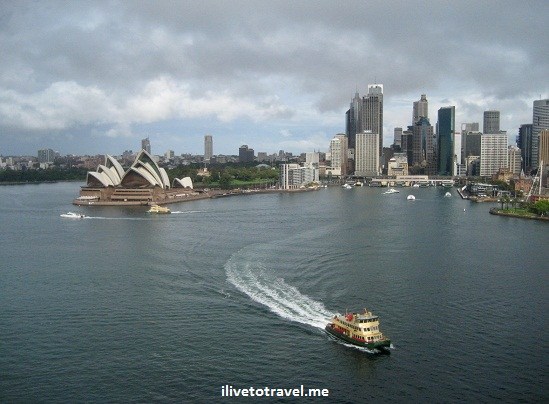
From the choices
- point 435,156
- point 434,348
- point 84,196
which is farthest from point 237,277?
point 435,156

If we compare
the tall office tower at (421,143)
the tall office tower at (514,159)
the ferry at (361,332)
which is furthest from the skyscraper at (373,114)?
the ferry at (361,332)

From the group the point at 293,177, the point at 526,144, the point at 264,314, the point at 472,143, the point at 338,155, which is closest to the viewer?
the point at 264,314

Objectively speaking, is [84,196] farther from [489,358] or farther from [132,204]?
[489,358]

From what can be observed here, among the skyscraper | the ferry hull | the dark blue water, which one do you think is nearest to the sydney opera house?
the dark blue water

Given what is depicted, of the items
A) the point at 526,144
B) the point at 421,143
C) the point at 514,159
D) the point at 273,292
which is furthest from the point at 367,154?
the point at 273,292

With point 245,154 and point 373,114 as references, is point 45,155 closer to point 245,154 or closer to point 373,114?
point 245,154

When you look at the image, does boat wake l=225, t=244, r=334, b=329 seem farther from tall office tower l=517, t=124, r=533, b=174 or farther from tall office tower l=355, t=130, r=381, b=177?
tall office tower l=517, t=124, r=533, b=174
